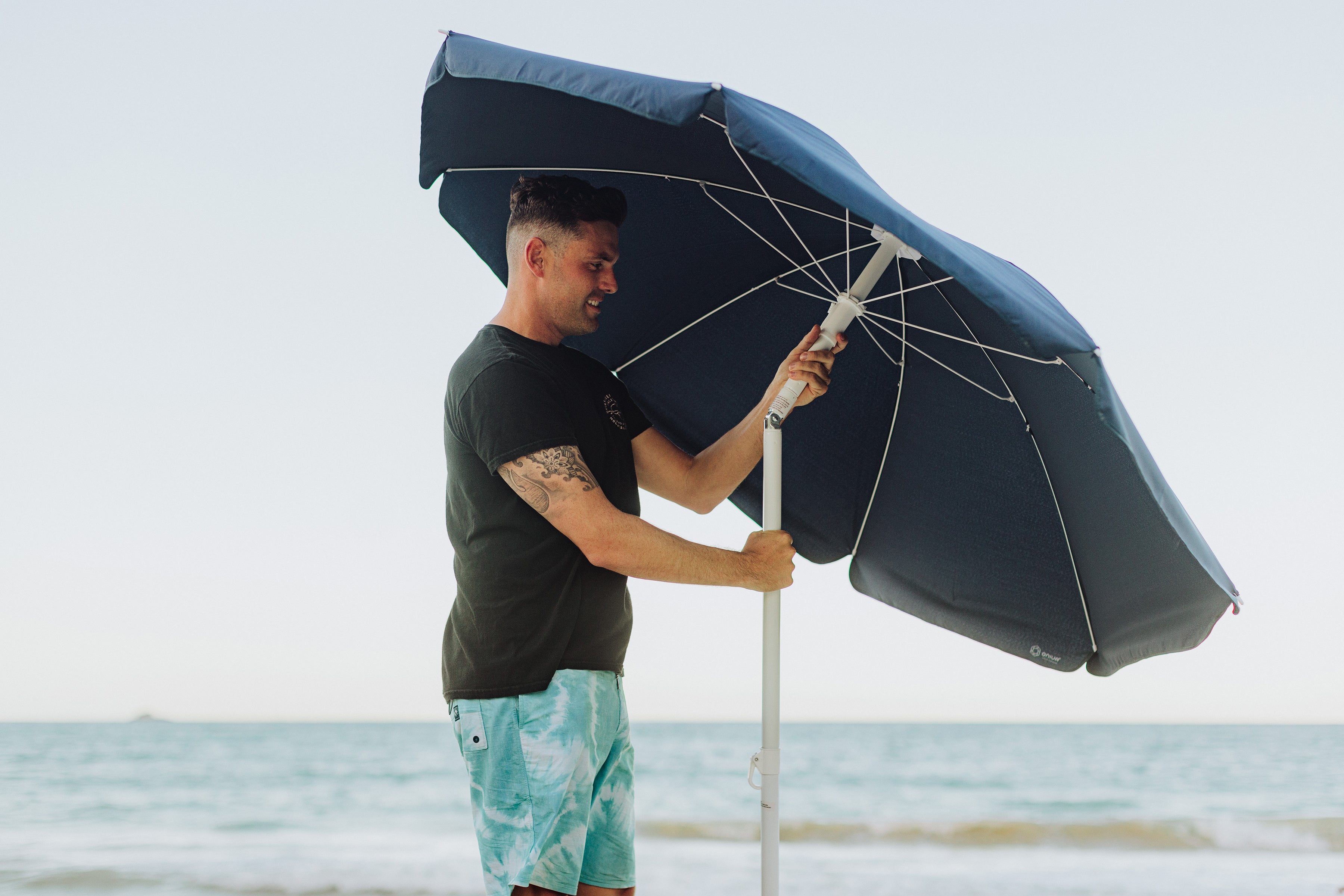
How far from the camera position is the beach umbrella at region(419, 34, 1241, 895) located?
1980mm

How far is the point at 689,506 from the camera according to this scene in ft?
8.28

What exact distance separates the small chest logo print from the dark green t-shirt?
0.17 m

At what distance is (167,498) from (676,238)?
25.6 metres

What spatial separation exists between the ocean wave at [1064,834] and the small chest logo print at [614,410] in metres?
7.80

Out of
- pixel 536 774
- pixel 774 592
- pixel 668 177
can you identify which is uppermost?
pixel 668 177

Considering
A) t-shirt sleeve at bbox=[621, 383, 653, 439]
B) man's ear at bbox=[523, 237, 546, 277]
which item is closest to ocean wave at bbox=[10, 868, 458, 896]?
t-shirt sleeve at bbox=[621, 383, 653, 439]

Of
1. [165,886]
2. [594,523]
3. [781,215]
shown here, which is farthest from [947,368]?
[165,886]

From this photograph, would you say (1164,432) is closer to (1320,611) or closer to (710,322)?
(1320,611)

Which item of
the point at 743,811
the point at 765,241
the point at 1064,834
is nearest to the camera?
the point at 765,241

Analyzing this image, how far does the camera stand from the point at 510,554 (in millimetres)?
1894

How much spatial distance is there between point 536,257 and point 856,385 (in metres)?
0.93

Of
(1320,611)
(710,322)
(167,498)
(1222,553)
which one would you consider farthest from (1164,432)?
(167,498)

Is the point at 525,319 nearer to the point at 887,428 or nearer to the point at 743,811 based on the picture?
the point at 887,428

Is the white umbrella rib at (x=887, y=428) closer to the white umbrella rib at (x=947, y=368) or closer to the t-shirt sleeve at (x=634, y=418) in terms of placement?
the white umbrella rib at (x=947, y=368)
